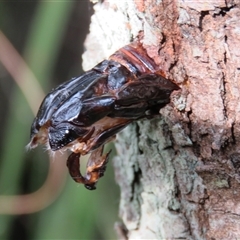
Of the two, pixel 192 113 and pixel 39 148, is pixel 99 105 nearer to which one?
pixel 192 113

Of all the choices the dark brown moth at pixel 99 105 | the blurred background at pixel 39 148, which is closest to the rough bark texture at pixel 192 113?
the dark brown moth at pixel 99 105

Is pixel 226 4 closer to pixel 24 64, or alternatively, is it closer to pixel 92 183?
Result: pixel 92 183

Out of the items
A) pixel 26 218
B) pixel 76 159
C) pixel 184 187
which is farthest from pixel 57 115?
pixel 26 218

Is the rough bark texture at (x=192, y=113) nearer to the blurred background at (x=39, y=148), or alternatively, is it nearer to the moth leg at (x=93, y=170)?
the moth leg at (x=93, y=170)

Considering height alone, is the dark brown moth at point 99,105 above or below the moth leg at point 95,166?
above

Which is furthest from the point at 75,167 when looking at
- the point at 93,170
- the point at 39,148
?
the point at 39,148

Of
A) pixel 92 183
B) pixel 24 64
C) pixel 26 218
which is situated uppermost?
pixel 24 64

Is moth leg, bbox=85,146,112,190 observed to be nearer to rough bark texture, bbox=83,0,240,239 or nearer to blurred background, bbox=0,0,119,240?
rough bark texture, bbox=83,0,240,239
